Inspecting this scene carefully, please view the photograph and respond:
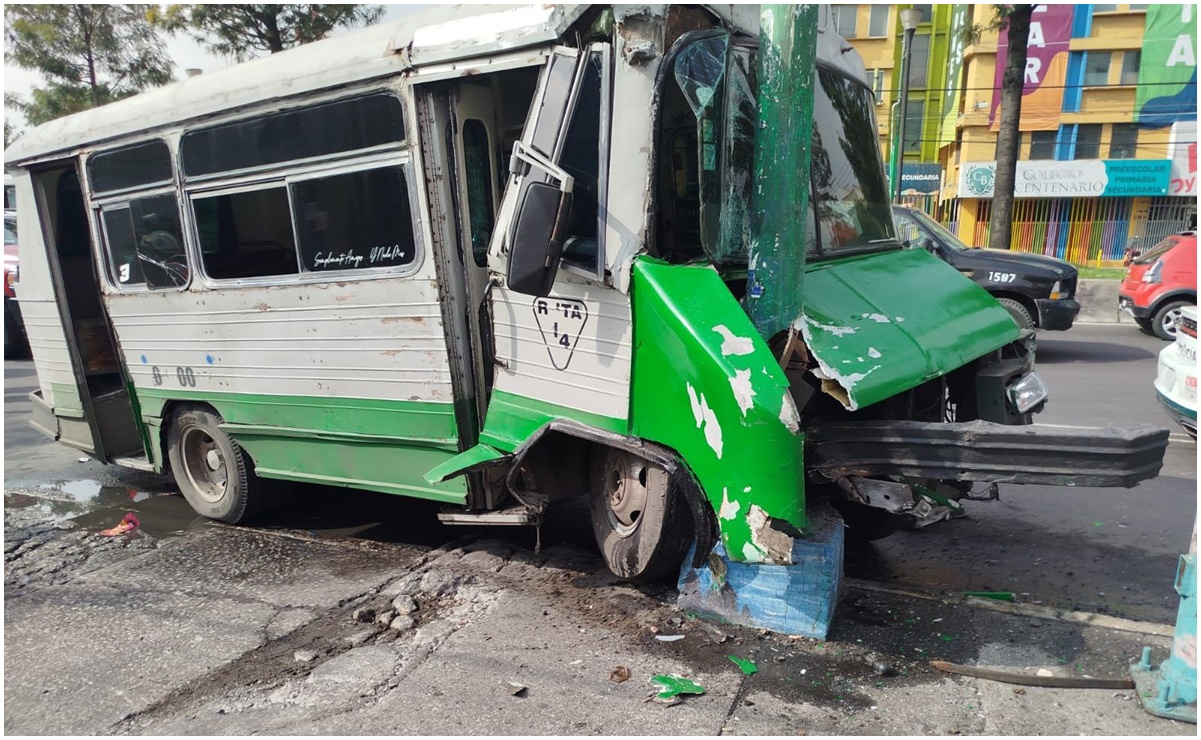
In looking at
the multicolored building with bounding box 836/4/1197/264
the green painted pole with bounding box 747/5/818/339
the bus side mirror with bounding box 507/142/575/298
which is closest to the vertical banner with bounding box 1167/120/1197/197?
the multicolored building with bounding box 836/4/1197/264

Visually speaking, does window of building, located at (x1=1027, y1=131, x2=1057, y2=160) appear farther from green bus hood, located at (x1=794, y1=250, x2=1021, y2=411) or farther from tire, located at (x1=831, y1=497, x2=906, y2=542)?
tire, located at (x1=831, y1=497, x2=906, y2=542)

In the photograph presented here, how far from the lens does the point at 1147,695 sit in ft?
8.99

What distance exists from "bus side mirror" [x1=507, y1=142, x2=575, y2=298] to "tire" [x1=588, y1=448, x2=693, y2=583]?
0.91m

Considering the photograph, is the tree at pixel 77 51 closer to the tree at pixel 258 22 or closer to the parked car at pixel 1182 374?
the tree at pixel 258 22

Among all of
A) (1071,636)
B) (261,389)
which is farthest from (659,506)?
(261,389)

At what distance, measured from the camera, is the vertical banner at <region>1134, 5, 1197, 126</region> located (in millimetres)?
25406

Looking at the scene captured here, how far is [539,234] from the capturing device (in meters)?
3.08

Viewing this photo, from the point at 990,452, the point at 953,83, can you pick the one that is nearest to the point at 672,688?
the point at 990,452

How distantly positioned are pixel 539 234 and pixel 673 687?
1820mm

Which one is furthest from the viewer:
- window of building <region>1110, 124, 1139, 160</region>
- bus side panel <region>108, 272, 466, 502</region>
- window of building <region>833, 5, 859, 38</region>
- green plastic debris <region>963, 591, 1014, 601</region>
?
window of building <region>833, 5, 859, 38</region>

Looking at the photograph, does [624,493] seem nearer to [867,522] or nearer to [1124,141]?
[867,522]

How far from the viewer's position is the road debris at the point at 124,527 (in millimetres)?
5199

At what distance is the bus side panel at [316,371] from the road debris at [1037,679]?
2.46 meters

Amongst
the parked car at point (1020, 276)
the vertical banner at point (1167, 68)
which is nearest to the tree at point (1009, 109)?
the parked car at point (1020, 276)
